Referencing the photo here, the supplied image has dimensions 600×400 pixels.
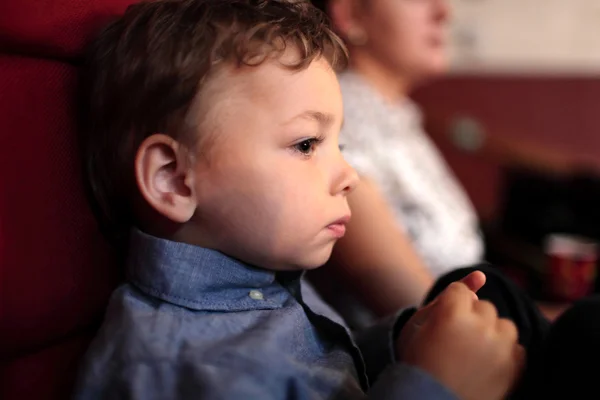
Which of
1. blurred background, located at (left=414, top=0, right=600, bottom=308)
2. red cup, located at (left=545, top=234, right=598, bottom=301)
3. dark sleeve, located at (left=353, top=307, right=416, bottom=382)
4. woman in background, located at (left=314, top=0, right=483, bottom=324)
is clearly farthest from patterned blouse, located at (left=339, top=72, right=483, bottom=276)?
blurred background, located at (left=414, top=0, right=600, bottom=308)

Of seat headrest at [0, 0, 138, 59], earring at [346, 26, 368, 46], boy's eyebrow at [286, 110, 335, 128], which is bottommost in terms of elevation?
earring at [346, 26, 368, 46]

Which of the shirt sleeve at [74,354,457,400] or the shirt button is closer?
the shirt sleeve at [74,354,457,400]

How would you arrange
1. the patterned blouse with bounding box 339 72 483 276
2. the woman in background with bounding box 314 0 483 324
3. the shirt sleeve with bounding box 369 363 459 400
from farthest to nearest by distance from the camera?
the patterned blouse with bounding box 339 72 483 276 → the woman in background with bounding box 314 0 483 324 → the shirt sleeve with bounding box 369 363 459 400

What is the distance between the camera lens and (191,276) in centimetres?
63

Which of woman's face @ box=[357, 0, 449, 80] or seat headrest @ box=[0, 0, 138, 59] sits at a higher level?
seat headrest @ box=[0, 0, 138, 59]

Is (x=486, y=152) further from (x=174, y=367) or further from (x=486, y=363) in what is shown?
(x=174, y=367)

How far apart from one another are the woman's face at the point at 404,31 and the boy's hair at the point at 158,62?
50 centimetres

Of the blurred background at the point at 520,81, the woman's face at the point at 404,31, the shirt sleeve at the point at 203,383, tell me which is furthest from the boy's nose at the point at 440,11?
the blurred background at the point at 520,81

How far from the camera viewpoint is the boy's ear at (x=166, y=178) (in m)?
0.61

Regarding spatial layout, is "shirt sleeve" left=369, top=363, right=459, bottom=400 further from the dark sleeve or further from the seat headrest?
the seat headrest

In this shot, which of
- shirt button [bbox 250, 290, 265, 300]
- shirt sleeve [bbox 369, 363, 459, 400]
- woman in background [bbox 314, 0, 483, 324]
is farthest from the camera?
woman in background [bbox 314, 0, 483, 324]

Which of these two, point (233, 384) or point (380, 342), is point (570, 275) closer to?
point (380, 342)

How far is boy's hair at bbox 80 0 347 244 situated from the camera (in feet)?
1.96

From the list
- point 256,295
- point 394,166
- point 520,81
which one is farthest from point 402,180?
point 520,81
